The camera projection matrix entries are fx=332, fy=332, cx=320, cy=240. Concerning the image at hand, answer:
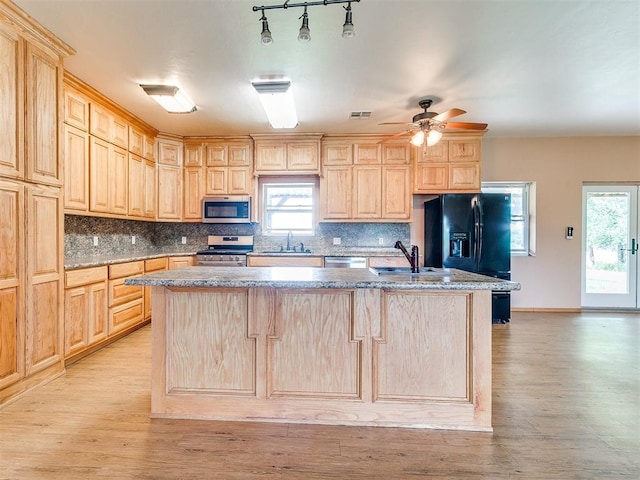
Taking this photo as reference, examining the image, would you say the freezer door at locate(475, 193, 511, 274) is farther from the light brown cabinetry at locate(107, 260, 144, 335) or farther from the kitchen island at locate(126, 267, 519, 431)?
the light brown cabinetry at locate(107, 260, 144, 335)

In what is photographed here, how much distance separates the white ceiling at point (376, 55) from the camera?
86.3 inches

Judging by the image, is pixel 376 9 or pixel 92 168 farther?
pixel 92 168

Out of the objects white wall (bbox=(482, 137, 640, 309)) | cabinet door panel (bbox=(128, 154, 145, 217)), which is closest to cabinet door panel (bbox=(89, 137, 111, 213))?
cabinet door panel (bbox=(128, 154, 145, 217))

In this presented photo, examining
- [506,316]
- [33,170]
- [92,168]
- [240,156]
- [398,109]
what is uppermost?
[398,109]

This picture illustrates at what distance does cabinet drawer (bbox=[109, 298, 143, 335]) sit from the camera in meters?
3.39

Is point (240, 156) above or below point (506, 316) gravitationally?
above

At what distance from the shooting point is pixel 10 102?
7.27 ft

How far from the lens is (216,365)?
204 centimetres

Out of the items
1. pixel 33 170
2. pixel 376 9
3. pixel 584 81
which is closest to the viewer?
pixel 376 9

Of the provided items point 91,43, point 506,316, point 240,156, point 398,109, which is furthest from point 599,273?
point 91,43

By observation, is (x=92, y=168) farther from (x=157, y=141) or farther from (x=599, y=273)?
(x=599, y=273)

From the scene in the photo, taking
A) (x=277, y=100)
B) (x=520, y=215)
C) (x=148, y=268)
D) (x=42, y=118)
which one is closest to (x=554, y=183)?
(x=520, y=215)

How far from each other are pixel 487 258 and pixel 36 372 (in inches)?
187

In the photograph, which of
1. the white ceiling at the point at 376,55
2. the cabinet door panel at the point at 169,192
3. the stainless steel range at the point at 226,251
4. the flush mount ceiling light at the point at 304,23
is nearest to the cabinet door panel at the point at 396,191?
the white ceiling at the point at 376,55
